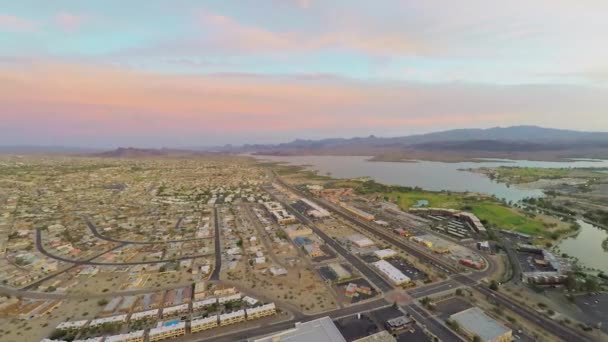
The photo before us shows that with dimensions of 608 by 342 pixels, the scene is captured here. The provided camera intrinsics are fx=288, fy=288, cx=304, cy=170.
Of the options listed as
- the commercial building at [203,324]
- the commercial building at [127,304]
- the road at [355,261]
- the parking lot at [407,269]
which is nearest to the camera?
the commercial building at [203,324]

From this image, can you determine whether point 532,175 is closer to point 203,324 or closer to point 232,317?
point 232,317

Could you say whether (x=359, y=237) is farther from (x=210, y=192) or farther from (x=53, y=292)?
(x=210, y=192)

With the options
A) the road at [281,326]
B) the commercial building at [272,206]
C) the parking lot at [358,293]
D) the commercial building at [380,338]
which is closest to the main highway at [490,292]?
the parking lot at [358,293]

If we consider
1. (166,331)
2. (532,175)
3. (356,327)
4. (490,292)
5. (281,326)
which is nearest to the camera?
(166,331)

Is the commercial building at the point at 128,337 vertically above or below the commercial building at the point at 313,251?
below

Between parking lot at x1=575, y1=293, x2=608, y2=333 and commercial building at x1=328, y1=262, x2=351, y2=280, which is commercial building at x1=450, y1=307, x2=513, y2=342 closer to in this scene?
parking lot at x1=575, y1=293, x2=608, y2=333

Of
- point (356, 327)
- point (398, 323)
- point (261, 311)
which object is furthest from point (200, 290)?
point (398, 323)

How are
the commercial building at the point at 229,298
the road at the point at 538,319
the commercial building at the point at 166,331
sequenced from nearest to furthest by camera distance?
1. the commercial building at the point at 166,331
2. the road at the point at 538,319
3. the commercial building at the point at 229,298

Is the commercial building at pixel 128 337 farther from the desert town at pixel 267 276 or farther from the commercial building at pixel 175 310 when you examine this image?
the commercial building at pixel 175 310
